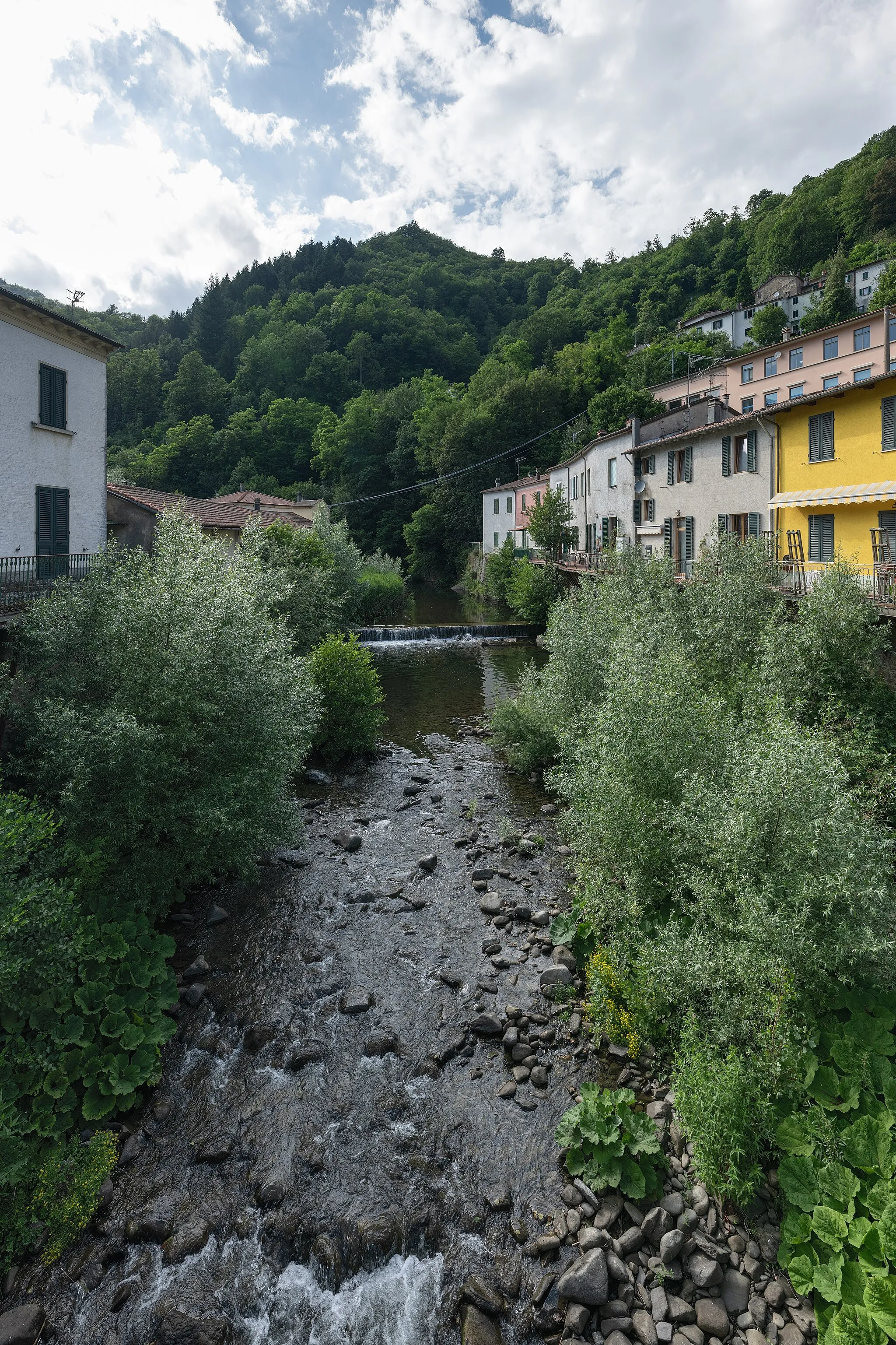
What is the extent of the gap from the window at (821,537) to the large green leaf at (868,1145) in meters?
19.1

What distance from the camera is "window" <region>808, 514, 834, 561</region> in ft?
73.8

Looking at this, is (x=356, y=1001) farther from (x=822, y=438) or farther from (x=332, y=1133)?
(x=822, y=438)

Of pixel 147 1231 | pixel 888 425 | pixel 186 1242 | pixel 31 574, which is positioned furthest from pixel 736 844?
pixel 888 425

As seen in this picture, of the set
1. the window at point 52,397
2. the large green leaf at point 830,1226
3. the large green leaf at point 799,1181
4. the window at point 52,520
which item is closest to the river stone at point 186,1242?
the large green leaf at point 799,1181

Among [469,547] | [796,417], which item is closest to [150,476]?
[469,547]

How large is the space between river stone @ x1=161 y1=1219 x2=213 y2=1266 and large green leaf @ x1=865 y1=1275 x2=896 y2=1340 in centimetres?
595

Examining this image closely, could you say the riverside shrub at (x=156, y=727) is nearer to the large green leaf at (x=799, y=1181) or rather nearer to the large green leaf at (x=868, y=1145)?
the large green leaf at (x=799, y=1181)

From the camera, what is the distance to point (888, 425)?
2008cm

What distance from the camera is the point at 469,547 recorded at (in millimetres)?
70125

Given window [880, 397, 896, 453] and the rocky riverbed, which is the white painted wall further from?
window [880, 397, 896, 453]

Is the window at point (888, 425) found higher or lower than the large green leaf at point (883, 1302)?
higher

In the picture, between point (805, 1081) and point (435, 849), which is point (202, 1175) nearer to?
point (805, 1081)

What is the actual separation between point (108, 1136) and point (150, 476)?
273 ft

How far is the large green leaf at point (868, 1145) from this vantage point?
6562 millimetres
